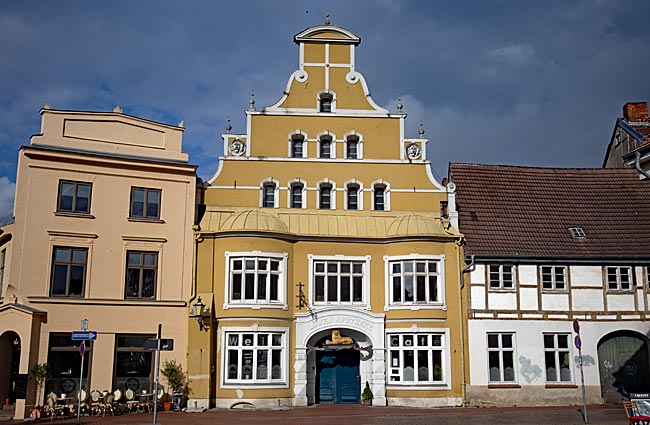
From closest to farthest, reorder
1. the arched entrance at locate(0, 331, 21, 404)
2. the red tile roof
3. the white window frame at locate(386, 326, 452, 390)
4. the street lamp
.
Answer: the arched entrance at locate(0, 331, 21, 404), the street lamp, the white window frame at locate(386, 326, 452, 390), the red tile roof

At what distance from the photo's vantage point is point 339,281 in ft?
94.1

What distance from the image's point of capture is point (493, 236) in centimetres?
2948

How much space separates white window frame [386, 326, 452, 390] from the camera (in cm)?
2758

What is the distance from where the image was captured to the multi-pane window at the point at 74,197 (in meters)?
27.0

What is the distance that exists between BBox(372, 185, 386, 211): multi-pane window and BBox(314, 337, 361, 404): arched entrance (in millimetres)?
5555

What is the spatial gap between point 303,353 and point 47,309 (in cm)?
910

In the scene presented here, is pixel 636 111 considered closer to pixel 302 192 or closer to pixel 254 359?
pixel 302 192

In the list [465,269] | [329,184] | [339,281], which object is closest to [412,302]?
[465,269]

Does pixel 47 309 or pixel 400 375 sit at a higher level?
pixel 47 309

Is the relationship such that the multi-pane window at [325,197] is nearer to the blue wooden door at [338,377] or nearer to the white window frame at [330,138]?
the white window frame at [330,138]

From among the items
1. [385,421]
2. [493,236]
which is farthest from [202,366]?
[493,236]

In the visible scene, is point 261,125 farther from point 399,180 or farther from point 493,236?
point 493,236

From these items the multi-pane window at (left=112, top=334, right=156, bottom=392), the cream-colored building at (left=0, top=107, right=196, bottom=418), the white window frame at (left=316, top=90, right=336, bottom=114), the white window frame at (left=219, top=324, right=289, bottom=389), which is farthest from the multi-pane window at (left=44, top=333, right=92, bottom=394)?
the white window frame at (left=316, top=90, right=336, bottom=114)

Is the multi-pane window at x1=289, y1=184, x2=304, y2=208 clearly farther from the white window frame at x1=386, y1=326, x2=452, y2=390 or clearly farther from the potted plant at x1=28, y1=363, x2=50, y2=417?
the potted plant at x1=28, y1=363, x2=50, y2=417
